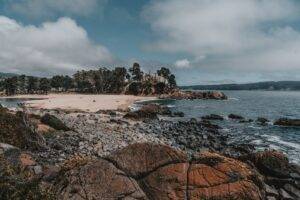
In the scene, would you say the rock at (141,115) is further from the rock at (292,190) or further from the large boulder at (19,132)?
the rock at (292,190)

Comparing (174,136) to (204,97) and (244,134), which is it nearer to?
(244,134)

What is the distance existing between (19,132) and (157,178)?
58.3 feet

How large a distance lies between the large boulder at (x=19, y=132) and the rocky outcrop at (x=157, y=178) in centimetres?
1454

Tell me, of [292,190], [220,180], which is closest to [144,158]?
[220,180]

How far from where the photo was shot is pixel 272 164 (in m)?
19.6

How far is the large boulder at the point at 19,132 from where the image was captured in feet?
85.3

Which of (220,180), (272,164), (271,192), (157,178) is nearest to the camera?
(220,180)

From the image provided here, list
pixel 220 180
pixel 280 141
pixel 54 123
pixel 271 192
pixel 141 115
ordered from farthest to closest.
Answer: pixel 141 115 → pixel 280 141 → pixel 54 123 → pixel 271 192 → pixel 220 180

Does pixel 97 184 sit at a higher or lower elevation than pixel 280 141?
higher

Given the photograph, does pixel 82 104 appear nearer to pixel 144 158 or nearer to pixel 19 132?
pixel 19 132

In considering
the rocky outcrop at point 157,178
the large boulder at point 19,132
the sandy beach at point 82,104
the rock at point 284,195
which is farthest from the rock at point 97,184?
the sandy beach at point 82,104

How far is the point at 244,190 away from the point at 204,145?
29.6 meters

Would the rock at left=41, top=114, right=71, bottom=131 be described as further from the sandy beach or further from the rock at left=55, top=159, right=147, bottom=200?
the sandy beach

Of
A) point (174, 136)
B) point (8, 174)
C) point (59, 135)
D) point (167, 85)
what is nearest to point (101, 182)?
point (8, 174)
